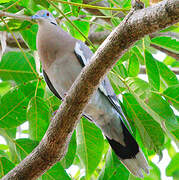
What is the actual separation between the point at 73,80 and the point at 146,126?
654 millimetres

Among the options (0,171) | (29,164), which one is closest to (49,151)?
(29,164)

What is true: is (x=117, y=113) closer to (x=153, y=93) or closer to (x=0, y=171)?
(x=153, y=93)

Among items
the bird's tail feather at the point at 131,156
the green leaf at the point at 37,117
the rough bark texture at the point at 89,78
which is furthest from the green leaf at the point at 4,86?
the rough bark texture at the point at 89,78

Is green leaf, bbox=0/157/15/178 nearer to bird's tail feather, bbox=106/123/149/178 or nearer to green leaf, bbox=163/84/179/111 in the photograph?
bird's tail feather, bbox=106/123/149/178

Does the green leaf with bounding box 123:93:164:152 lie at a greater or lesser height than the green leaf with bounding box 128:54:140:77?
lesser

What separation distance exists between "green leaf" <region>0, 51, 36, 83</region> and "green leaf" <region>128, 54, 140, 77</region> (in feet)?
2.41

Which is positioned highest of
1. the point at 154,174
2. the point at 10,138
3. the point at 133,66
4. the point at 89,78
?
the point at 89,78

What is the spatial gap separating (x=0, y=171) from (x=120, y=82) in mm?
966

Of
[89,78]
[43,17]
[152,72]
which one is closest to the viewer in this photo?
[89,78]

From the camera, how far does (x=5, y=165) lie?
225cm

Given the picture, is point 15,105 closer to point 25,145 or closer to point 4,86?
point 25,145

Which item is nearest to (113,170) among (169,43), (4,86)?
(169,43)

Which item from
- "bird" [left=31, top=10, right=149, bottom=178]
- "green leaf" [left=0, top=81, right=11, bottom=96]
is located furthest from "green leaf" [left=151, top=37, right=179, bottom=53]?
"green leaf" [left=0, top=81, right=11, bottom=96]

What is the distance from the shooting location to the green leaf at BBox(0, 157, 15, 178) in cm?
224
